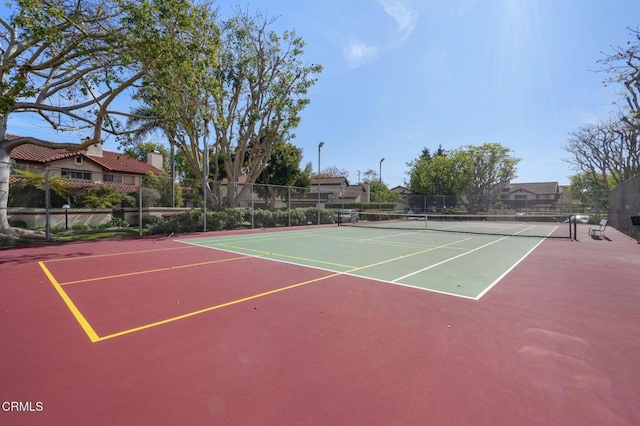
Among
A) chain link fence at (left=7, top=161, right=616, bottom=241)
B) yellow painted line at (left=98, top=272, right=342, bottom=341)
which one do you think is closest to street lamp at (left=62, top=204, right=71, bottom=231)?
chain link fence at (left=7, top=161, right=616, bottom=241)

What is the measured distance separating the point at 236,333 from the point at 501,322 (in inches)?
156

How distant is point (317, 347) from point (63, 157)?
33.1 meters

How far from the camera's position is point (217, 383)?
3.30 meters

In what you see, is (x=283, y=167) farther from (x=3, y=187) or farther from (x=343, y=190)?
(x=343, y=190)

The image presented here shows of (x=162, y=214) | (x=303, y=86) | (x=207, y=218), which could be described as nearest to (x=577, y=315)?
(x=207, y=218)

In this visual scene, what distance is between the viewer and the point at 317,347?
4.12 m

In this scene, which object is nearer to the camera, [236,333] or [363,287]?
[236,333]

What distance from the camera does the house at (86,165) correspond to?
85.7 ft

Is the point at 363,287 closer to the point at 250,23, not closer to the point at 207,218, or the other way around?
the point at 207,218

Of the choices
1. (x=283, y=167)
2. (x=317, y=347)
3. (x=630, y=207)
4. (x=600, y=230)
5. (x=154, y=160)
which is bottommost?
(x=317, y=347)

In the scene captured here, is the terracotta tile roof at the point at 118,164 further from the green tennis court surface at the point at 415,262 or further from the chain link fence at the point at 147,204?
the green tennis court surface at the point at 415,262

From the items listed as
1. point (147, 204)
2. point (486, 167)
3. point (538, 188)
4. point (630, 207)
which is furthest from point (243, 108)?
point (538, 188)

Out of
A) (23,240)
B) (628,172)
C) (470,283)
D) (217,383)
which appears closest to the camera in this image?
(217,383)

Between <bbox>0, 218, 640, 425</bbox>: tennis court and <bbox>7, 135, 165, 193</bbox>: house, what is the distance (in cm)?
2247
